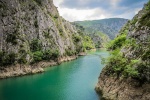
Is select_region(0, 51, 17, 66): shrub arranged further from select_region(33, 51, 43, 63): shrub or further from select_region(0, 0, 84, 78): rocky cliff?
select_region(33, 51, 43, 63): shrub

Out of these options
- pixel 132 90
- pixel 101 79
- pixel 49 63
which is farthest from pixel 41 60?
pixel 132 90

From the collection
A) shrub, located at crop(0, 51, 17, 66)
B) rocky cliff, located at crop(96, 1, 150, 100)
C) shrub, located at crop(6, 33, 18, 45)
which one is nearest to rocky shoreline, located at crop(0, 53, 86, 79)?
shrub, located at crop(0, 51, 17, 66)

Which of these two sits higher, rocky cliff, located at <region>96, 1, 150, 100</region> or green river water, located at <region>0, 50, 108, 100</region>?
rocky cliff, located at <region>96, 1, 150, 100</region>

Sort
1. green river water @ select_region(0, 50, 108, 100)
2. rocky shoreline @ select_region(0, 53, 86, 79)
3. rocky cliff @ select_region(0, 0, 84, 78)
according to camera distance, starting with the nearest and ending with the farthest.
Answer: green river water @ select_region(0, 50, 108, 100) → rocky shoreline @ select_region(0, 53, 86, 79) → rocky cliff @ select_region(0, 0, 84, 78)

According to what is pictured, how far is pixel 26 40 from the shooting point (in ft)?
298

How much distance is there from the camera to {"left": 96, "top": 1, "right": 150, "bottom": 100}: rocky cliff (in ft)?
115

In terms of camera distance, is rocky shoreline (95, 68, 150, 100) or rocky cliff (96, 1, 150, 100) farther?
rocky cliff (96, 1, 150, 100)

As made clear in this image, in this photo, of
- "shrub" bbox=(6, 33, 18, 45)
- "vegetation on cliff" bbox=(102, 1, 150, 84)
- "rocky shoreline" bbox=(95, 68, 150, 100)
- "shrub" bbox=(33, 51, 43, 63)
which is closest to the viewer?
"rocky shoreline" bbox=(95, 68, 150, 100)

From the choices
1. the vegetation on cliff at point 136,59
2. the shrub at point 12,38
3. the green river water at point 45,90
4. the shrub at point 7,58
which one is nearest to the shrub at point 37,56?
the shrub at point 12,38

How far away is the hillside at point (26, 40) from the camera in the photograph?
255 feet

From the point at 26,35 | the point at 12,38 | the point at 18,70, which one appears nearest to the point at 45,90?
the point at 18,70

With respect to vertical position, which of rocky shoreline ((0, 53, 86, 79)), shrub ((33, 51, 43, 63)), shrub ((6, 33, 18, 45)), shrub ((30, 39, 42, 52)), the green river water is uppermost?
shrub ((6, 33, 18, 45))

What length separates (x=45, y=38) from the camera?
10638cm

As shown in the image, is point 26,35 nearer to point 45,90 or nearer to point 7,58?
point 7,58
